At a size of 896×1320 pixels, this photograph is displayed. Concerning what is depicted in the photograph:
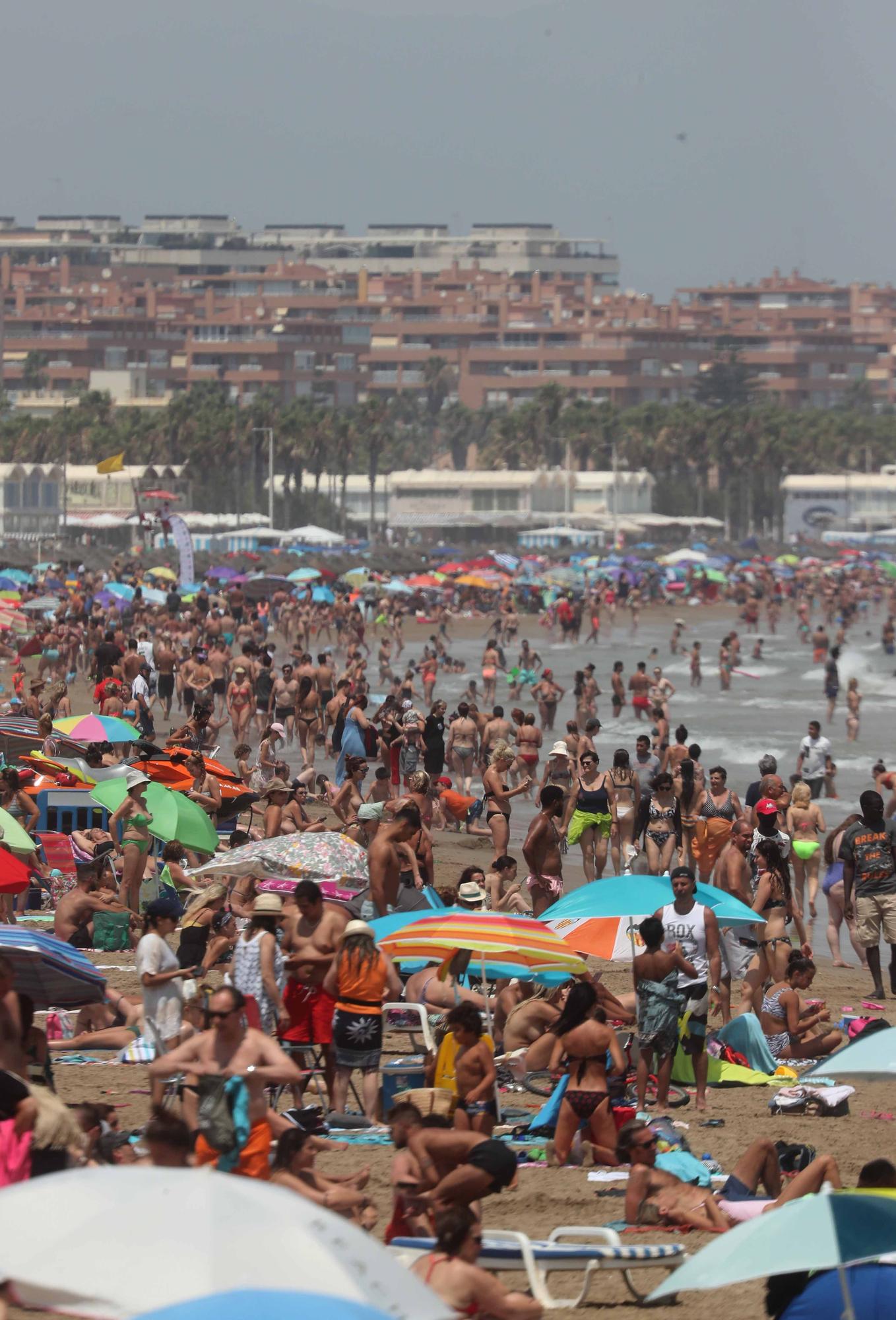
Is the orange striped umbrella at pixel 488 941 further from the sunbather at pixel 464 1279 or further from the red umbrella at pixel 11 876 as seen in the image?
the sunbather at pixel 464 1279

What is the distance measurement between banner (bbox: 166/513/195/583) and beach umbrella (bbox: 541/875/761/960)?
3048cm

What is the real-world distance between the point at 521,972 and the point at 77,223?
18153cm

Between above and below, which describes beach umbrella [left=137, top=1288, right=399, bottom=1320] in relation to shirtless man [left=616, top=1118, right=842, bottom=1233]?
above

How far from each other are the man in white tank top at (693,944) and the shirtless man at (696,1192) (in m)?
1.45

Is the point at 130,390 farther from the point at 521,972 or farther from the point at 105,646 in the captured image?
the point at 521,972

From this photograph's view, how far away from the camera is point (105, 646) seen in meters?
22.3

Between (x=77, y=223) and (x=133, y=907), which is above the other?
(x=77, y=223)

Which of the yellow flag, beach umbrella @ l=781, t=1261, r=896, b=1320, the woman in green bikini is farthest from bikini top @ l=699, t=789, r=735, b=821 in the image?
the yellow flag

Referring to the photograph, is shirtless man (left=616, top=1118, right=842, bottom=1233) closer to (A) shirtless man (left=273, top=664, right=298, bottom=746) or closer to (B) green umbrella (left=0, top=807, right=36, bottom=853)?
(B) green umbrella (left=0, top=807, right=36, bottom=853)

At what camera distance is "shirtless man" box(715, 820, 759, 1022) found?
1042cm

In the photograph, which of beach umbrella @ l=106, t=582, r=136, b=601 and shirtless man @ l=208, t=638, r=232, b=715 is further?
beach umbrella @ l=106, t=582, r=136, b=601

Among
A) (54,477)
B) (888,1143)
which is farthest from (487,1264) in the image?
(54,477)

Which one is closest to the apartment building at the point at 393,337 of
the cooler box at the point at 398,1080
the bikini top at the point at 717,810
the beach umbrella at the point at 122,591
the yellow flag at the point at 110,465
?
the yellow flag at the point at 110,465

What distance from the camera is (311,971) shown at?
800cm
